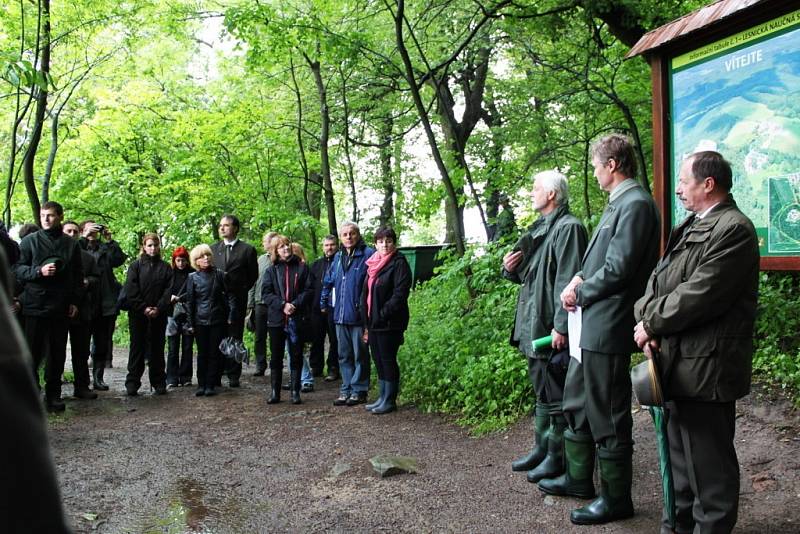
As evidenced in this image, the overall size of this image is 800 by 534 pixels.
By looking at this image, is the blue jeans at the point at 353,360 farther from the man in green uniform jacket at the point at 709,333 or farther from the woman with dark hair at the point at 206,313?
the man in green uniform jacket at the point at 709,333

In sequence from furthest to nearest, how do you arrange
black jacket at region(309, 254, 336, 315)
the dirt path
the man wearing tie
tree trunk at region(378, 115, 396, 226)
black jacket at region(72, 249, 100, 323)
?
tree trunk at region(378, 115, 396, 226), black jacket at region(309, 254, 336, 315), the man wearing tie, black jacket at region(72, 249, 100, 323), the dirt path

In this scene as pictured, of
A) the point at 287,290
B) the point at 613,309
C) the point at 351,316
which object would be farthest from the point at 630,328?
the point at 287,290

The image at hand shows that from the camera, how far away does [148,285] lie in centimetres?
884

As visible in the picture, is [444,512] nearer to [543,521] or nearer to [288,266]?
[543,521]

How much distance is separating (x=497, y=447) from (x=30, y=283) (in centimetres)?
507

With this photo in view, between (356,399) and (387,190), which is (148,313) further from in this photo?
(387,190)

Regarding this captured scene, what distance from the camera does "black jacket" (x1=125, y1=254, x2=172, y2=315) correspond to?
8.79 metres

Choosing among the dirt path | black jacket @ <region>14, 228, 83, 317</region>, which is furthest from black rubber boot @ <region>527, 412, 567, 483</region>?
black jacket @ <region>14, 228, 83, 317</region>

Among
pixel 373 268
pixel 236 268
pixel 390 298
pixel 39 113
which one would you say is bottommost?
pixel 390 298

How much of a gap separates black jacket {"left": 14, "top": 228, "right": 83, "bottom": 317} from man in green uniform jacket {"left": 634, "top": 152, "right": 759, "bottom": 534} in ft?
20.4

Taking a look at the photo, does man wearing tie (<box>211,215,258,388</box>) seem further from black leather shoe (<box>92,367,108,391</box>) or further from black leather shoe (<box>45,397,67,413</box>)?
black leather shoe (<box>45,397,67,413</box>)

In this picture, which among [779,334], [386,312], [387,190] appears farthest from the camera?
[387,190]

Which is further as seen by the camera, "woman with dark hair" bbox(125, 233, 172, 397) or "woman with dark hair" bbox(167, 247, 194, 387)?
"woman with dark hair" bbox(167, 247, 194, 387)

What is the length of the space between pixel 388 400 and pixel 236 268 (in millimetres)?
3127
